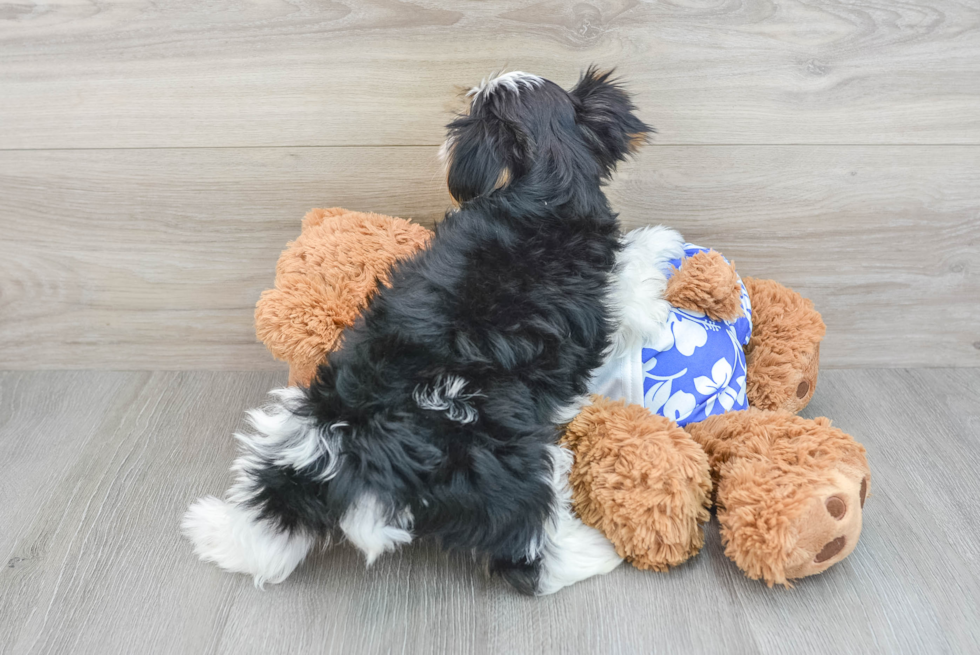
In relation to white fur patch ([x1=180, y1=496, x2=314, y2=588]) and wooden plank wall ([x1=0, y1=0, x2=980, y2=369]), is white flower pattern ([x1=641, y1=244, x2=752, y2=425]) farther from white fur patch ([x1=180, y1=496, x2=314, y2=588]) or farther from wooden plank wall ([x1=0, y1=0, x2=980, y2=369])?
white fur patch ([x1=180, y1=496, x2=314, y2=588])

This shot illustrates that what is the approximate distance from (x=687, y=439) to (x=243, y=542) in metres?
0.53

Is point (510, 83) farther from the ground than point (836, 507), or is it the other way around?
point (510, 83)

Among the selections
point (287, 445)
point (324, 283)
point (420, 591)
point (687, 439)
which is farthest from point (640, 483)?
point (324, 283)

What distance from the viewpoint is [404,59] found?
1092mm

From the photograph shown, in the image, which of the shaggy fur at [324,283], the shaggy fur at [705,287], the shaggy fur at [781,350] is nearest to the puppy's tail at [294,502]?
the shaggy fur at [324,283]

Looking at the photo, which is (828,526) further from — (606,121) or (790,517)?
(606,121)

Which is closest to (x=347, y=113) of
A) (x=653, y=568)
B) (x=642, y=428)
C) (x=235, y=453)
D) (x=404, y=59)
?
(x=404, y=59)

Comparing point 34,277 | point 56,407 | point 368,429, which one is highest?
point 368,429

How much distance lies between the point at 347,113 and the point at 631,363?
2.00 feet

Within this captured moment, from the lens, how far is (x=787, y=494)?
2.53 ft

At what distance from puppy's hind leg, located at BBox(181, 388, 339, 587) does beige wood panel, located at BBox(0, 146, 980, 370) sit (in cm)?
47

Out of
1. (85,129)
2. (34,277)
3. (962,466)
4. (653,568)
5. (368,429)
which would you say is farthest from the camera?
(34,277)

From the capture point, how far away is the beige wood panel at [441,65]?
1067mm

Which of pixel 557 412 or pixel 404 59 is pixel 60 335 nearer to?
pixel 404 59
